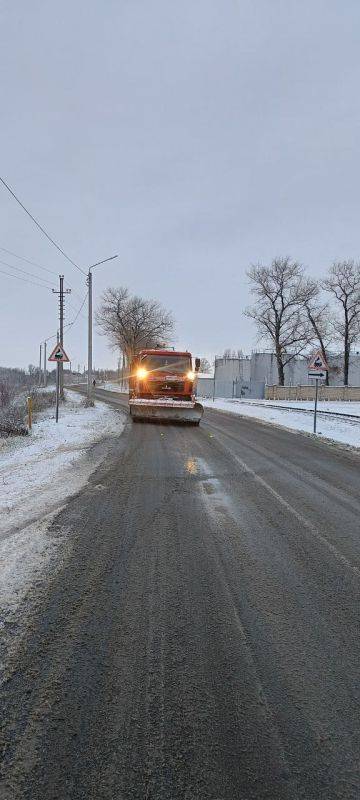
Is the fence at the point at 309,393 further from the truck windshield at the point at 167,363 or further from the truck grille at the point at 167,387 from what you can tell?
the truck grille at the point at 167,387

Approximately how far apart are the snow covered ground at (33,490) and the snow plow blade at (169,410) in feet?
7.95

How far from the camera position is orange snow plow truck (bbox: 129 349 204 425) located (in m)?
16.2

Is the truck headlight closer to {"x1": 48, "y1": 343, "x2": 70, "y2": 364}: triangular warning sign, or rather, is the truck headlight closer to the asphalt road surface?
{"x1": 48, "y1": 343, "x2": 70, "y2": 364}: triangular warning sign

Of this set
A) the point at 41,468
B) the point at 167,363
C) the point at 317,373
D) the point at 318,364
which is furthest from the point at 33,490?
the point at 318,364

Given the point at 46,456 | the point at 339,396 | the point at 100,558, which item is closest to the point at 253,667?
the point at 100,558

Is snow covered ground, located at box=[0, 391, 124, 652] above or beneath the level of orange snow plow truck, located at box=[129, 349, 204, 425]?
beneath

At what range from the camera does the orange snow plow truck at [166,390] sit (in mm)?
16156

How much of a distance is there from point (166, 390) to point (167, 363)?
1.19 m

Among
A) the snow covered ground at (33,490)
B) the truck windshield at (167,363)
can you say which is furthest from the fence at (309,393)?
the snow covered ground at (33,490)

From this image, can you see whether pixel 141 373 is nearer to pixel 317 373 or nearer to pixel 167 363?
pixel 167 363

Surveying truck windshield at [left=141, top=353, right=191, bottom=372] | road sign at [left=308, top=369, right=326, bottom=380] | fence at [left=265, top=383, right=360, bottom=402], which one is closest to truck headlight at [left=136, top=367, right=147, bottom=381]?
truck windshield at [left=141, top=353, right=191, bottom=372]

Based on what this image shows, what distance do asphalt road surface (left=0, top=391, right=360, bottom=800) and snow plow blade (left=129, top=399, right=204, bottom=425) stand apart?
1063 cm

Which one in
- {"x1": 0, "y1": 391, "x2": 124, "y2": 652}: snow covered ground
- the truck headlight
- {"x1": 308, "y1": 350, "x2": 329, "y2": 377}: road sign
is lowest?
{"x1": 0, "y1": 391, "x2": 124, "y2": 652}: snow covered ground

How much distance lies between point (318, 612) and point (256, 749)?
1414 millimetres
